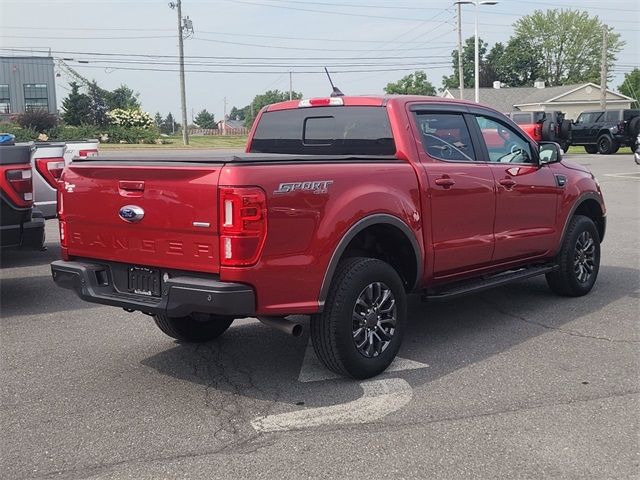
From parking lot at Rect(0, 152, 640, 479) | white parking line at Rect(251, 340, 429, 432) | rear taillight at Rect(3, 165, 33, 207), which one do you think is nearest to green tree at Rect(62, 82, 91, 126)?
rear taillight at Rect(3, 165, 33, 207)

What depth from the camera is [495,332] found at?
18.7 ft

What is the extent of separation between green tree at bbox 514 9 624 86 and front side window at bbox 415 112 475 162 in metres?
90.3

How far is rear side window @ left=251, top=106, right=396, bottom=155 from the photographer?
5230 millimetres

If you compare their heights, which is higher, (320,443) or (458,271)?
(458,271)

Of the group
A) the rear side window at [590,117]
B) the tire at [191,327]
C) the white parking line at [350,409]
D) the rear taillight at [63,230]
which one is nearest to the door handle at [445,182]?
the white parking line at [350,409]

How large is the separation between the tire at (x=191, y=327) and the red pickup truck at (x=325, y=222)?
0.02m

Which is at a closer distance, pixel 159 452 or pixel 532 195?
pixel 159 452

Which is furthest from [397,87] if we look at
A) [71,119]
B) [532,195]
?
[532,195]

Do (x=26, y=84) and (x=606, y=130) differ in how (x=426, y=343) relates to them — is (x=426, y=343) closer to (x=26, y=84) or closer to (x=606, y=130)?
(x=606, y=130)

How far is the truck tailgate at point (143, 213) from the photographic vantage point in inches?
155

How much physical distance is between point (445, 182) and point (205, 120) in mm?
160895

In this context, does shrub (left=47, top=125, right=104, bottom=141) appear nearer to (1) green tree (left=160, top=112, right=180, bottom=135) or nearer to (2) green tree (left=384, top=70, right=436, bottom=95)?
(2) green tree (left=384, top=70, right=436, bottom=95)

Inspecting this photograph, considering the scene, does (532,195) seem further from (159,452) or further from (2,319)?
(2,319)

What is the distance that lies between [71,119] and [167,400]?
5226cm
